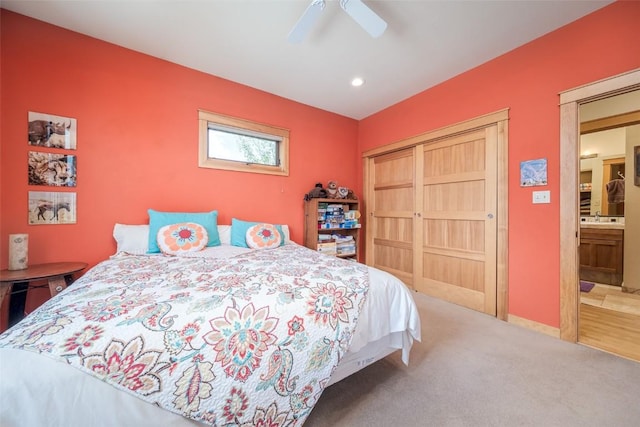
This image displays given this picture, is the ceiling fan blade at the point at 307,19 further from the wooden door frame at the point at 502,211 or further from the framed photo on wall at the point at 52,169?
the framed photo on wall at the point at 52,169

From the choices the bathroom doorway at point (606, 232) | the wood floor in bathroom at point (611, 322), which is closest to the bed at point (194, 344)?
the wood floor in bathroom at point (611, 322)

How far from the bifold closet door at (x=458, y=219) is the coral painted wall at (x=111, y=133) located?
1.98 metres

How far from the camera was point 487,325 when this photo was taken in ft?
7.12

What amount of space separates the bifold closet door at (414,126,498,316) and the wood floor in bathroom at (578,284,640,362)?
0.70 meters

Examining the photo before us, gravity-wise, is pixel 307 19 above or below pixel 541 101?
above

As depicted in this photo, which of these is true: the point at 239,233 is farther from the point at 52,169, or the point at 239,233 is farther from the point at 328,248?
A: the point at 52,169

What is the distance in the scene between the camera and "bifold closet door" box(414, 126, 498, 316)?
7.86 ft

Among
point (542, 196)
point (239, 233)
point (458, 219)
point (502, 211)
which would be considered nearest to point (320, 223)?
point (239, 233)

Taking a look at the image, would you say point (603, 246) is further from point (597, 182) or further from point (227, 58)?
point (227, 58)

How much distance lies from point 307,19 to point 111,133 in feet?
6.55

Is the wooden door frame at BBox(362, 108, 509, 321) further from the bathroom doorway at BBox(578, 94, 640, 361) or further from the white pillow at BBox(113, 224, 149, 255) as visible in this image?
the white pillow at BBox(113, 224, 149, 255)

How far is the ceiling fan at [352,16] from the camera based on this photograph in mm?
1483

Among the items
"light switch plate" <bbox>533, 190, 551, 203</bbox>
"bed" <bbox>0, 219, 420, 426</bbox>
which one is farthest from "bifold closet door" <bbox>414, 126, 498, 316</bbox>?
"bed" <bbox>0, 219, 420, 426</bbox>

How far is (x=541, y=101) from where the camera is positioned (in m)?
2.06
